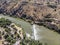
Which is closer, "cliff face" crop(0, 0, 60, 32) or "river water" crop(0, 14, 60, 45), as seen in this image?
"river water" crop(0, 14, 60, 45)

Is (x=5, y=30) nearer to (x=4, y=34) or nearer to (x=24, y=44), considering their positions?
(x=4, y=34)

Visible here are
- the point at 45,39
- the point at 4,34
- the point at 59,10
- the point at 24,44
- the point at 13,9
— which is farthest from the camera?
the point at 13,9

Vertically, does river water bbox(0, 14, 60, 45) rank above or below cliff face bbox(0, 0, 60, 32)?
above

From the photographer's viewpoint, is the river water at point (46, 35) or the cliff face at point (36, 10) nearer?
the river water at point (46, 35)

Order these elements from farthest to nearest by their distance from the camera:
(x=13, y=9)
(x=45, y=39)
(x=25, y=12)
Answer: (x=13, y=9) < (x=25, y=12) < (x=45, y=39)

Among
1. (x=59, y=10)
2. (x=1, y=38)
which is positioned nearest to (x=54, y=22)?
(x=59, y=10)

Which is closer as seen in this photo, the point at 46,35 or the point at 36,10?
the point at 46,35

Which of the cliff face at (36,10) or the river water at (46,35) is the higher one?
the river water at (46,35)

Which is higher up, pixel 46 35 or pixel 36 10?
pixel 46 35
